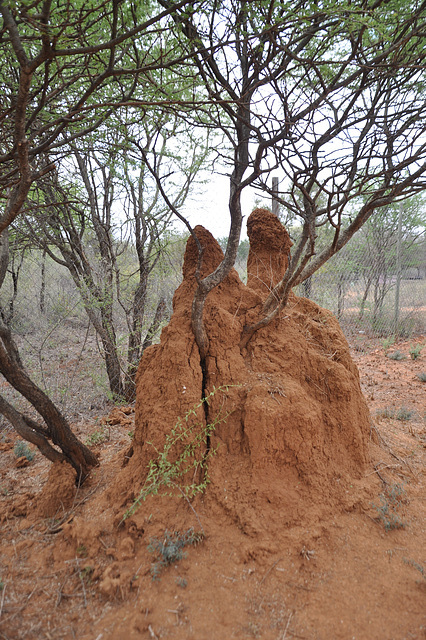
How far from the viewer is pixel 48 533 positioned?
89.7 inches

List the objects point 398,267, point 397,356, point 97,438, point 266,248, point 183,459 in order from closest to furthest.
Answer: point 183,459 < point 266,248 < point 97,438 < point 397,356 < point 398,267

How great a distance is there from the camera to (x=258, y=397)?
2430 mm

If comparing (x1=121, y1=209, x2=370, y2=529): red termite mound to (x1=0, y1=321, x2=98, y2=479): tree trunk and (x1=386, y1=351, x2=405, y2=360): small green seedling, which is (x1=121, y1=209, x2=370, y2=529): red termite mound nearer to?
(x1=0, y1=321, x2=98, y2=479): tree trunk

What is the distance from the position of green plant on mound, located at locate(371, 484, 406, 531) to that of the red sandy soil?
0.01 metres

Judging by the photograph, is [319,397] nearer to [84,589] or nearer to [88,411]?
[84,589]

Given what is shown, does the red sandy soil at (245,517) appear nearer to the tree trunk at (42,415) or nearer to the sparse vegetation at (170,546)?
the sparse vegetation at (170,546)

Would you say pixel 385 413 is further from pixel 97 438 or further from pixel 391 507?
pixel 97 438

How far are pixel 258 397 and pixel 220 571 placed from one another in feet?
3.40

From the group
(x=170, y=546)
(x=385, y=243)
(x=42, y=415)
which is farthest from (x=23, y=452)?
(x=385, y=243)

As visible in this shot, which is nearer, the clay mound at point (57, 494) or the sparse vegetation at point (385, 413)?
the clay mound at point (57, 494)

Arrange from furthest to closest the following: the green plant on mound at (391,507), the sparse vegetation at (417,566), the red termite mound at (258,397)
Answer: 1. the red termite mound at (258,397)
2. the green plant on mound at (391,507)
3. the sparse vegetation at (417,566)

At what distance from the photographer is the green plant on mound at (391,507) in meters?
2.20

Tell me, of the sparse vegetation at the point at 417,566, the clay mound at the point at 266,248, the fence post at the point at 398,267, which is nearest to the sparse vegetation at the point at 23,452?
the clay mound at the point at 266,248

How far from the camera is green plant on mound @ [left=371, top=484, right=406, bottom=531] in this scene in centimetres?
220
